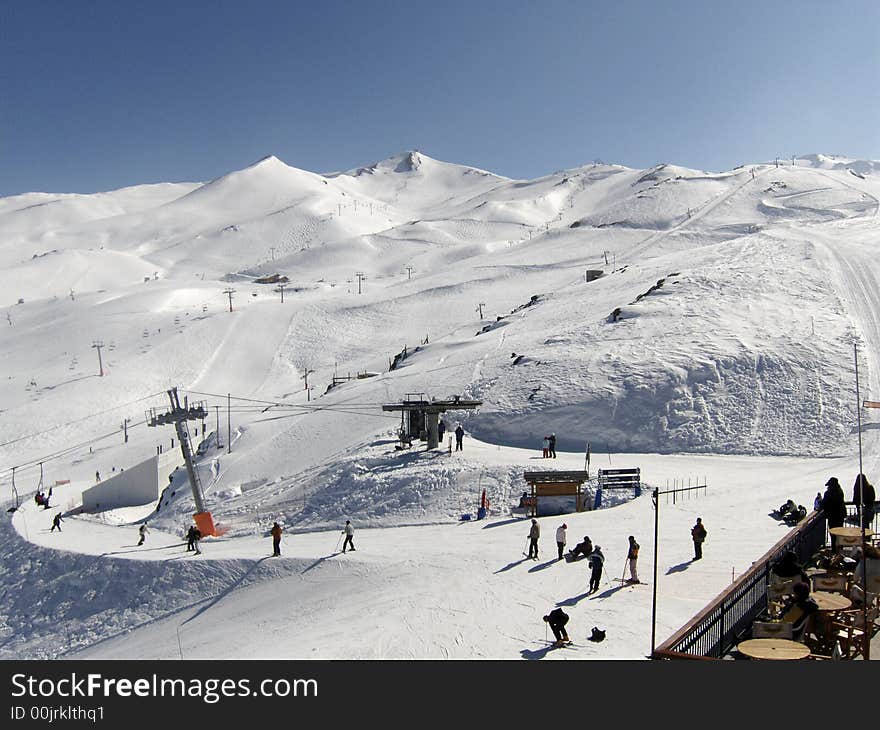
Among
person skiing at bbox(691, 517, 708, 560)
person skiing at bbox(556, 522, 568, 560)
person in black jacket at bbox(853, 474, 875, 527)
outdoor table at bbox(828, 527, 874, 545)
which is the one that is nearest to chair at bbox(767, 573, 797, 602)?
outdoor table at bbox(828, 527, 874, 545)

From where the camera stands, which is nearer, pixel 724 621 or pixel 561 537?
pixel 724 621

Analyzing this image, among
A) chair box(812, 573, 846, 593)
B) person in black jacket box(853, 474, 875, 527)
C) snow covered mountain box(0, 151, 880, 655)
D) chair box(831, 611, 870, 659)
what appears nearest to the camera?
chair box(831, 611, 870, 659)

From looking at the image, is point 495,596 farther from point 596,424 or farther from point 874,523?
point 596,424

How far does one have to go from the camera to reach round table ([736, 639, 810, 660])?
8.86 meters

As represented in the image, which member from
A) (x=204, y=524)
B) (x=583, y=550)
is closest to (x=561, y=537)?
(x=583, y=550)

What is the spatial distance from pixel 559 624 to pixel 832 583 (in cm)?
416

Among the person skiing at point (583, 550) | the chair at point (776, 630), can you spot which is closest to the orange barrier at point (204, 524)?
the person skiing at point (583, 550)

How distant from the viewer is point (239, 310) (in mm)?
93250

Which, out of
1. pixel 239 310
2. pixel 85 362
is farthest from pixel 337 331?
pixel 85 362

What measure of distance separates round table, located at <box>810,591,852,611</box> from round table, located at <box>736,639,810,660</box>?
858 millimetres

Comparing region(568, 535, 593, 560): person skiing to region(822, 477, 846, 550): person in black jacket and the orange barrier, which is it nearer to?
region(822, 477, 846, 550): person in black jacket

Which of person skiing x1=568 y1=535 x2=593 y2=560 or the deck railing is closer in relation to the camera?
the deck railing

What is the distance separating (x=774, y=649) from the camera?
905 cm

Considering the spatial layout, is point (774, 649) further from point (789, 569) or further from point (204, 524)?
point (204, 524)
